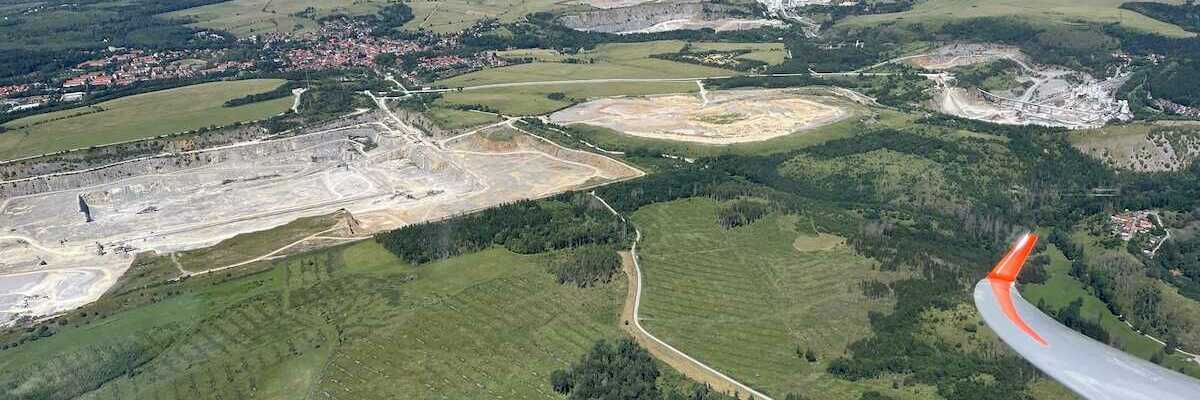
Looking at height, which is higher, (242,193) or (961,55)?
(961,55)

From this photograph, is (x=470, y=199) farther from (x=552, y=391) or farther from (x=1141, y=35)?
(x=1141, y=35)

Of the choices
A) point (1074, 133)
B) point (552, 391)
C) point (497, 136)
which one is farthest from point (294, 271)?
point (1074, 133)

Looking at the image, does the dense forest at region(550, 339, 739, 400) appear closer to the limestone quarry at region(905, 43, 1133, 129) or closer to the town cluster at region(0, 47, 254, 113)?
the limestone quarry at region(905, 43, 1133, 129)

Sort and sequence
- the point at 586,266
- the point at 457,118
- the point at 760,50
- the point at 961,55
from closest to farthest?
the point at 586,266
the point at 457,118
the point at 961,55
the point at 760,50

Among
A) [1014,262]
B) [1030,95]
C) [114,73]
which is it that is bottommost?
[1030,95]

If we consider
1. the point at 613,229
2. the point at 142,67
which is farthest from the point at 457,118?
the point at 142,67

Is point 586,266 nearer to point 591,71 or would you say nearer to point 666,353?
point 666,353
